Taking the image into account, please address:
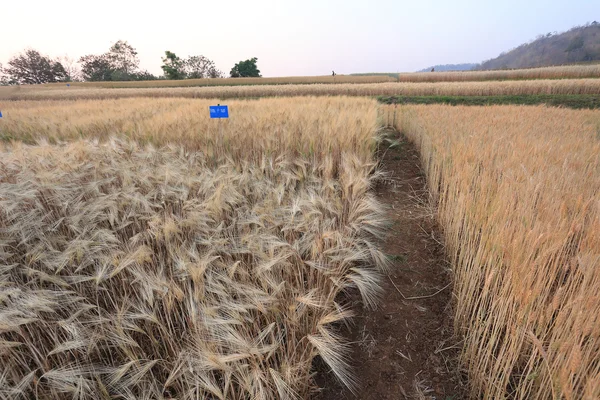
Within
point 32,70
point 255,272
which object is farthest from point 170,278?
point 32,70

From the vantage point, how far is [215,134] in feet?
10.8

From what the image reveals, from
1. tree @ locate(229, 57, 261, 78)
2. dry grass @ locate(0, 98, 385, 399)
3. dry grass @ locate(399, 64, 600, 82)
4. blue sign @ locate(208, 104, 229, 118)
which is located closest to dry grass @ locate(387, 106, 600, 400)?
dry grass @ locate(0, 98, 385, 399)

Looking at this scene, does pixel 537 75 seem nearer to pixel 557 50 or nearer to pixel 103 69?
→ pixel 103 69

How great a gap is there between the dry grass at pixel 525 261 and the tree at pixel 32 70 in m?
61.5

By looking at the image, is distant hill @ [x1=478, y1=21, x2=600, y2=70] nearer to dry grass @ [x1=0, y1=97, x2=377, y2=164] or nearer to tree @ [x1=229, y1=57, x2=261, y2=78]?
tree @ [x1=229, y1=57, x2=261, y2=78]

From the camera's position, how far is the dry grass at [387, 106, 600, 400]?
31.7 inches

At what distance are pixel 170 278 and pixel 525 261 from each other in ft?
4.80

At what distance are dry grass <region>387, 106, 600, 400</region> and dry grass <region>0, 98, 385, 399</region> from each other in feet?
1.73

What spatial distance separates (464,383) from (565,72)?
2791cm

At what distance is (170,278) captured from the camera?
50.6 inches

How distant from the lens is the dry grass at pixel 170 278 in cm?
99

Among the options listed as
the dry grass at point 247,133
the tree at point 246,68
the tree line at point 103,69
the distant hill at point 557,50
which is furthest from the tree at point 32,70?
the distant hill at point 557,50

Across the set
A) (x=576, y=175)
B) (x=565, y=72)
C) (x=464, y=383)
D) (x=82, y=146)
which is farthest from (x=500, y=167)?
(x=565, y=72)

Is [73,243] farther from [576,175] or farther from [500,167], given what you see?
[576,175]
